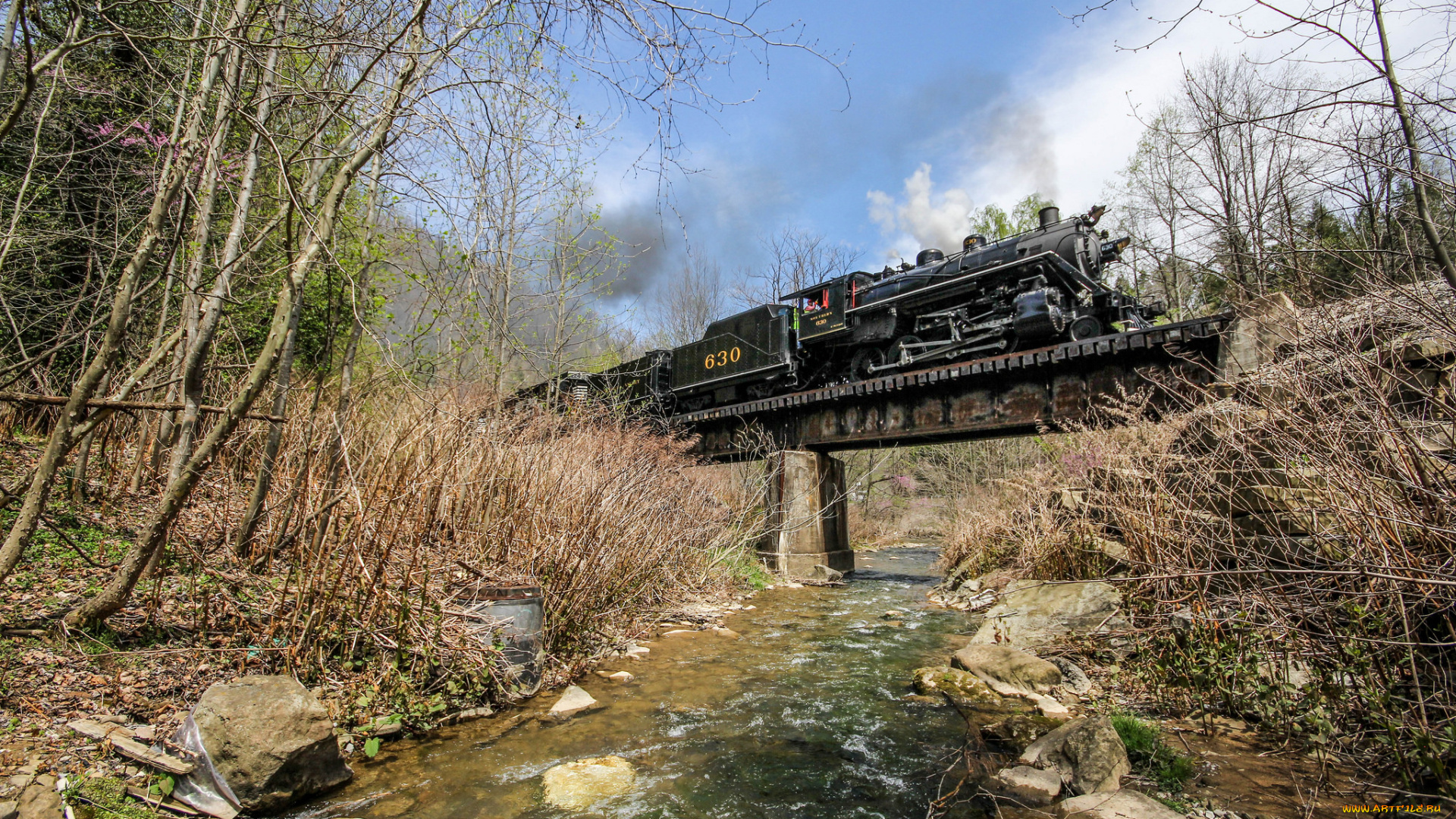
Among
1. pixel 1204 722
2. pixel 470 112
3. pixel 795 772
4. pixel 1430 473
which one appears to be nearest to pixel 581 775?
pixel 795 772

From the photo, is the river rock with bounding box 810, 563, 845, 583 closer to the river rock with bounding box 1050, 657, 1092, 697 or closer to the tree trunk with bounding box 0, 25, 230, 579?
the river rock with bounding box 1050, 657, 1092, 697

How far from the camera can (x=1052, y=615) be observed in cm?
609

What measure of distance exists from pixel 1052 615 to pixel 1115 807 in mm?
3480

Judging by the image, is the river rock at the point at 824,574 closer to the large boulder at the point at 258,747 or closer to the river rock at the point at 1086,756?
the river rock at the point at 1086,756

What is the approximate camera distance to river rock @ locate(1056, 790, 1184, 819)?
9.09 ft

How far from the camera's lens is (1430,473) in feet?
9.54

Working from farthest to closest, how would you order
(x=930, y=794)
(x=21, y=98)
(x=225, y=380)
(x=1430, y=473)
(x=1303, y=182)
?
(x=225, y=380) < (x=1303, y=182) < (x=930, y=794) < (x=1430, y=473) < (x=21, y=98)

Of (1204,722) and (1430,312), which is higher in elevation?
(1430,312)

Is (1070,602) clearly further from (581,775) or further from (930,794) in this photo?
(581,775)

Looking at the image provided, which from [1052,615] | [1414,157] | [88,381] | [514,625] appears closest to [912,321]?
[1052,615]

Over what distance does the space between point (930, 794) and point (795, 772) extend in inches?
27.7

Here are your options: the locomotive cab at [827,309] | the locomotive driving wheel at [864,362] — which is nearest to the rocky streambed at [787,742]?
the locomotive driving wheel at [864,362]

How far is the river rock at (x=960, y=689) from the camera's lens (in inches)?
185

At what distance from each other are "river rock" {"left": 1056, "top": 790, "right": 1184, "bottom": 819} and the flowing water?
2.16 ft
